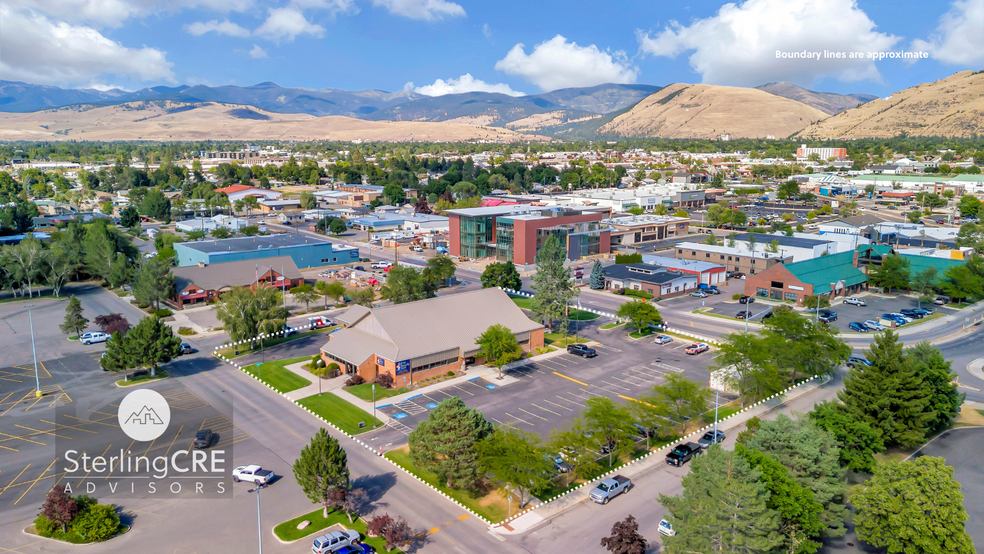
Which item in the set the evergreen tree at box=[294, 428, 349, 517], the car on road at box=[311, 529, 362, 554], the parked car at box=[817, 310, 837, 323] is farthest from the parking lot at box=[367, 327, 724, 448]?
the parked car at box=[817, 310, 837, 323]

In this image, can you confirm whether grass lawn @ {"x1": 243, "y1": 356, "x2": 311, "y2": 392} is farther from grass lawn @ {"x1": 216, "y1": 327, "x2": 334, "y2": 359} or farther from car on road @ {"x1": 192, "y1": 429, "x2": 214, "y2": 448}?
car on road @ {"x1": 192, "y1": 429, "x2": 214, "y2": 448}

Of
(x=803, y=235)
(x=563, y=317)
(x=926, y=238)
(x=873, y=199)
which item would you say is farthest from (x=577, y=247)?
(x=873, y=199)

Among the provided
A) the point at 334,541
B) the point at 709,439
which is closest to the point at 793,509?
the point at 709,439

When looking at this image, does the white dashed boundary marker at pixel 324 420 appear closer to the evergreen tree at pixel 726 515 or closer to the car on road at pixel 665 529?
the car on road at pixel 665 529

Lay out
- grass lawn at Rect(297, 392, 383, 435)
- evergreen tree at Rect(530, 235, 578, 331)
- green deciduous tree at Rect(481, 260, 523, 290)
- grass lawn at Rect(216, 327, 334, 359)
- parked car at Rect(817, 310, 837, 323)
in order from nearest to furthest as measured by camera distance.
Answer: grass lawn at Rect(297, 392, 383, 435)
grass lawn at Rect(216, 327, 334, 359)
evergreen tree at Rect(530, 235, 578, 331)
parked car at Rect(817, 310, 837, 323)
green deciduous tree at Rect(481, 260, 523, 290)

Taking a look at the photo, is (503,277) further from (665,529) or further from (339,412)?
(665,529)

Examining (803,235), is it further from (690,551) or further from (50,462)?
(50,462)
